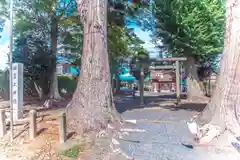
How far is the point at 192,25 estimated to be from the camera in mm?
9570

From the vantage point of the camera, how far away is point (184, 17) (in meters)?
9.66

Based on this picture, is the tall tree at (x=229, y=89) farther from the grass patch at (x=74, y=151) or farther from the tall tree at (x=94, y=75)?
the grass patch at (x=74, y=151)

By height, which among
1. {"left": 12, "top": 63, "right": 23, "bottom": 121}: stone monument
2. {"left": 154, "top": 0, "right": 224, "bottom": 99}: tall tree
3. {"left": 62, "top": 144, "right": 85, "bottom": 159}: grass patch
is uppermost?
{"left": 154, "top": 0, "right": 224, "bottom": 99}: tall tree

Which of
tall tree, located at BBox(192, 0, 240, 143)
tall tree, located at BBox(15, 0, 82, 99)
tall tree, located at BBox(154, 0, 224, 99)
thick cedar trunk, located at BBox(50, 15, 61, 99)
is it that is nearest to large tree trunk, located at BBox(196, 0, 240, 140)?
tall tree, located at BBox(192, 0, 240, 143)

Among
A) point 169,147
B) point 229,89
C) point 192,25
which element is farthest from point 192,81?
point 169,147

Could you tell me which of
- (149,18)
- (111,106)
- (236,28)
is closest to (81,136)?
(111,106)

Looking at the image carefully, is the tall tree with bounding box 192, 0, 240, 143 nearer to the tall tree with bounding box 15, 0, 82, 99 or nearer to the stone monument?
the stone monument

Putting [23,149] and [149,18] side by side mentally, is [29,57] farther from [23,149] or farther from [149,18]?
[23,149]

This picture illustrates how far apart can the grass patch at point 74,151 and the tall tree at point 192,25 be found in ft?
26.1

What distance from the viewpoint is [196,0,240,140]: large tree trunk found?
4.15 metres

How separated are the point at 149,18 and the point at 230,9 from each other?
742 centimetres

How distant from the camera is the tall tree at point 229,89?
4.14 meters

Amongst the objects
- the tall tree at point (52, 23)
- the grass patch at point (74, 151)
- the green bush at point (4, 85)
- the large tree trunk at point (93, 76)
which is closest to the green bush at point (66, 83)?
the tall tree at point (52, 23)

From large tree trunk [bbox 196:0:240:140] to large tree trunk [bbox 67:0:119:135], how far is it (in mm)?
2490
